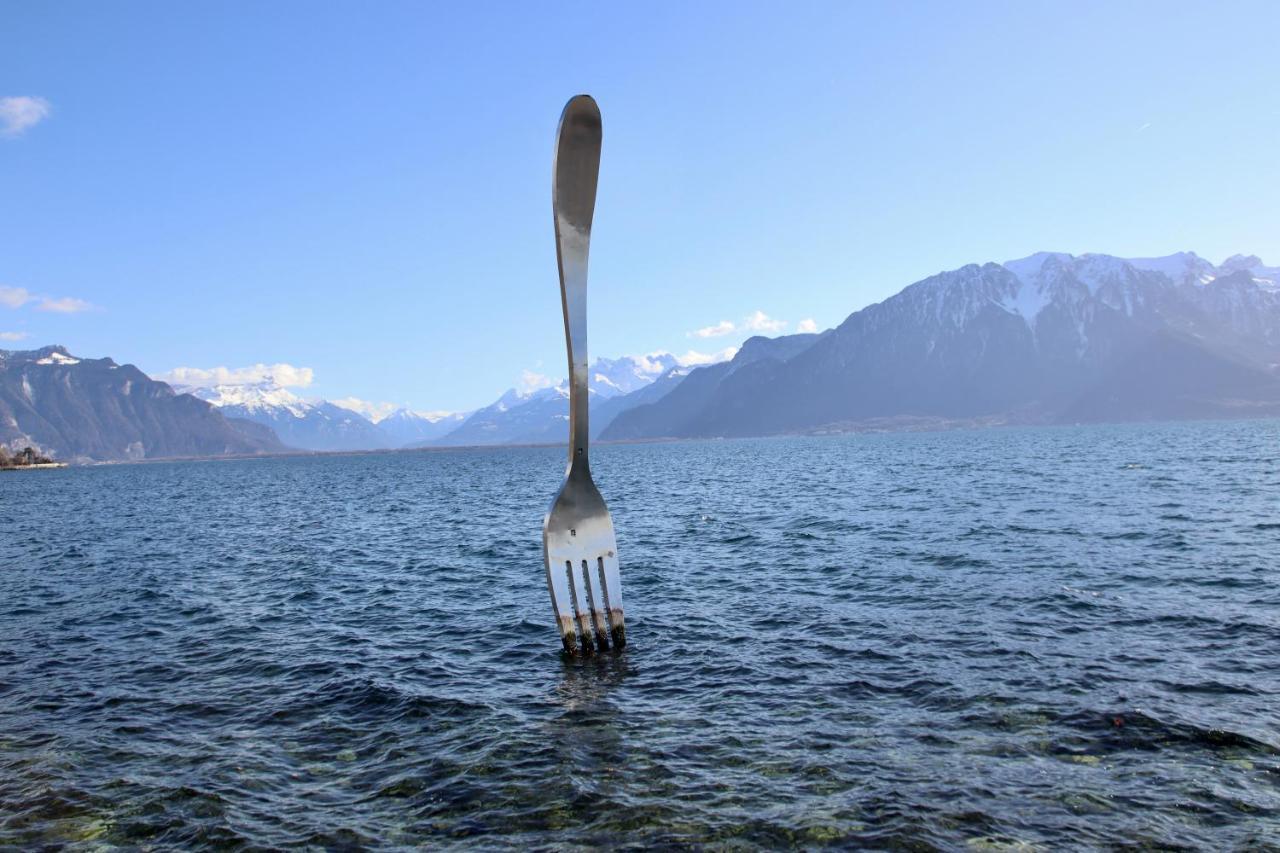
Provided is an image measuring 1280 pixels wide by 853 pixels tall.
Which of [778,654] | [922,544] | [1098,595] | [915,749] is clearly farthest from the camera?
[922,544]

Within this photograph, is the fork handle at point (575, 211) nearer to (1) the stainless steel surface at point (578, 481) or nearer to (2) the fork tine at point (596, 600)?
(1) the stainless steel surface at point (578, 481)

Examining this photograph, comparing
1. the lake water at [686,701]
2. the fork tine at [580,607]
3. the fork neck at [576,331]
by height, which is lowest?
the lake water at [686,701]

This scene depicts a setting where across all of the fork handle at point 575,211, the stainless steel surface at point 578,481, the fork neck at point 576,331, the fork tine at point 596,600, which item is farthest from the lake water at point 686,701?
the fork handle at point 575,211

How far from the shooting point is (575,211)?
1461cm

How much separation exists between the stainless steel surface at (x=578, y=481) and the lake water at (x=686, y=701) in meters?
1.31

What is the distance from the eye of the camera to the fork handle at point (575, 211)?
13883 mm

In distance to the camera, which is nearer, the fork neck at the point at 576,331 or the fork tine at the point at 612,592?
the fork neck at the point at 576,331

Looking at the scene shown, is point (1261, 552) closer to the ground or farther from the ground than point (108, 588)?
closer to the ground

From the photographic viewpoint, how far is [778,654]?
64.5 ft

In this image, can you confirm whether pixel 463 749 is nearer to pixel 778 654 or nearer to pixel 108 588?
pixel 778 654

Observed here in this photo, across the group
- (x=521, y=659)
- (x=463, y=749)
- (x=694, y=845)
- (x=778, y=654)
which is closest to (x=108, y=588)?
(x=521, y=659)

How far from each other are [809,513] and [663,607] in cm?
3038

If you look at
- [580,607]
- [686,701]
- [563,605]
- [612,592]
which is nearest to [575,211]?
[612,592]

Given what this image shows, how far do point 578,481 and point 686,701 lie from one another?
5.30 m
